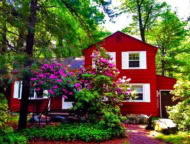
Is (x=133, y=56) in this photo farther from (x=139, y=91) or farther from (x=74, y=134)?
(x=74, y=134)

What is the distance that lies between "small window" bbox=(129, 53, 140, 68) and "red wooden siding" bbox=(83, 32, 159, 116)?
1.28 feet

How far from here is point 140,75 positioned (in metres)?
12.2

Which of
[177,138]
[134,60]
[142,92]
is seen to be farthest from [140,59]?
[177,138]

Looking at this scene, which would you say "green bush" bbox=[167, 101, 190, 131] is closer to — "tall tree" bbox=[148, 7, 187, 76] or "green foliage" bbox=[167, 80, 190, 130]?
"green foliage" bbox=[167, 80, 190, 130]

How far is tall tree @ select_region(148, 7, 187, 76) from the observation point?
17.6 meters

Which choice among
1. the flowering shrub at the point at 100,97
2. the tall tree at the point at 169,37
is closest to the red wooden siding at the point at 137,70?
the flowering shrub at the point at 100,97

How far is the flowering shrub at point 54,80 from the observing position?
22.5ft

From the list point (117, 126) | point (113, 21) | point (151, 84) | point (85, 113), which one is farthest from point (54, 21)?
point (151, 84)

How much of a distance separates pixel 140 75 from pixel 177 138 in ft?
21.3

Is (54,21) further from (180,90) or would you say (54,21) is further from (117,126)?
(180,90)

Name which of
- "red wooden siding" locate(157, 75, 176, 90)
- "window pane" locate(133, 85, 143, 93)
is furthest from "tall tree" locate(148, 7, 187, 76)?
"window pane" locate(133, 85, 143, 93)

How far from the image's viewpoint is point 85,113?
25.3ft

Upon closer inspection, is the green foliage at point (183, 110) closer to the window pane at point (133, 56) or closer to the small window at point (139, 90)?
the small window at point (139, 90)

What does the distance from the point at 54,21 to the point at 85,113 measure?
14.2 feet
